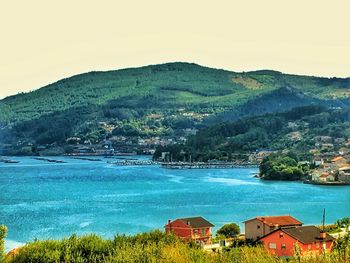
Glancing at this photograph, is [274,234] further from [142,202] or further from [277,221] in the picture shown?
[142,202]

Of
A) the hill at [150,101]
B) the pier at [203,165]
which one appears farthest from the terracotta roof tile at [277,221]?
the hill at [150,101]

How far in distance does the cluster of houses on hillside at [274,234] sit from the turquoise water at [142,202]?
281 centimetres

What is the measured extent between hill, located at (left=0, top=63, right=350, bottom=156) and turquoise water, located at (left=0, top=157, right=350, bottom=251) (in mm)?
38204

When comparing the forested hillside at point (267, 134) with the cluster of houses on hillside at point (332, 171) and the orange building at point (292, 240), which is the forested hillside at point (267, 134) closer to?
the cluster of houses on hillside at point (332, 171)

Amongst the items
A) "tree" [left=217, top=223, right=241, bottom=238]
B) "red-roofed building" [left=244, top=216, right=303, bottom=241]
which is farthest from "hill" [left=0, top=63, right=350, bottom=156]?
"red-roofed building" [left=244, top=216, right=303, bottom=241]

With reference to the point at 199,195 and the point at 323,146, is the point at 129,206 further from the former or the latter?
the point at 323,146

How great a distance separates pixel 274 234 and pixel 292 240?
Answer: 0.43 m

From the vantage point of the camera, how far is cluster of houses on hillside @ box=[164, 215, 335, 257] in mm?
11102

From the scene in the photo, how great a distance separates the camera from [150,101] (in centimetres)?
8244

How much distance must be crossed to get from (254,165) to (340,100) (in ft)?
113

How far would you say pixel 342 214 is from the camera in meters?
19.5

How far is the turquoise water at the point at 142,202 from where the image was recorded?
687 inches

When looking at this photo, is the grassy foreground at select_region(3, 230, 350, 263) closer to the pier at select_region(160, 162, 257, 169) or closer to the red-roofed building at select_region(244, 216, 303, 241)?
the red-roofed building at select_region(244, 216, 303, 241)

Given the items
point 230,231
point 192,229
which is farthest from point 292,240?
point 230,231
